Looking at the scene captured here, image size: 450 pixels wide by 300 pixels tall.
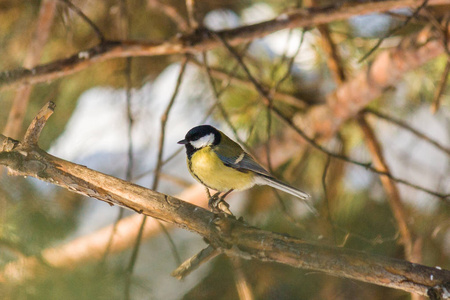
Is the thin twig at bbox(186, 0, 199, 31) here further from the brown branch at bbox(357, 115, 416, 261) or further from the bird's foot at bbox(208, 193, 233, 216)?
the brown branch at bbox(357, 115, 416, 261)

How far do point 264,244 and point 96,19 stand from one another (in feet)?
4.34

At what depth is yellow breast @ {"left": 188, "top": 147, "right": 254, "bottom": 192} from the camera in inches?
37.3

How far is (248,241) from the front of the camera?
77 cm

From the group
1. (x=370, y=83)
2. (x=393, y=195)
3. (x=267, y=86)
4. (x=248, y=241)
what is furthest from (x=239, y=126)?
(x=248, y=241)

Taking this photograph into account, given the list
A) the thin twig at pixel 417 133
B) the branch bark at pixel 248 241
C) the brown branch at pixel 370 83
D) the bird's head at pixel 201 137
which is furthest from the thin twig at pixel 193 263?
the brown branch at pixel 370 83

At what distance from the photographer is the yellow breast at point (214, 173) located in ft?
3.11

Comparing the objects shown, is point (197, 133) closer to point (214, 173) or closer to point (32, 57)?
point (214, 173)

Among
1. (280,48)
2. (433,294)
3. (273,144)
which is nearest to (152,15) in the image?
(280,48)

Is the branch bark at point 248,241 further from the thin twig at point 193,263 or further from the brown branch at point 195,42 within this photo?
the brown branch at point 195,42

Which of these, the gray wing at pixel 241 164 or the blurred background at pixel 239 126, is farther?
the blurred background at pixel 239 126

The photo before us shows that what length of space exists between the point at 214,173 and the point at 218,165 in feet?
0.10

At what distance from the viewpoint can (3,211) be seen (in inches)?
29.7

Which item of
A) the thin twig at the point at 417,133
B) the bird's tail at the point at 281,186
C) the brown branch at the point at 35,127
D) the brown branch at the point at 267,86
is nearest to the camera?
the brown branch at the point at 35,127

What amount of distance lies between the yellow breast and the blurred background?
0.30ft
